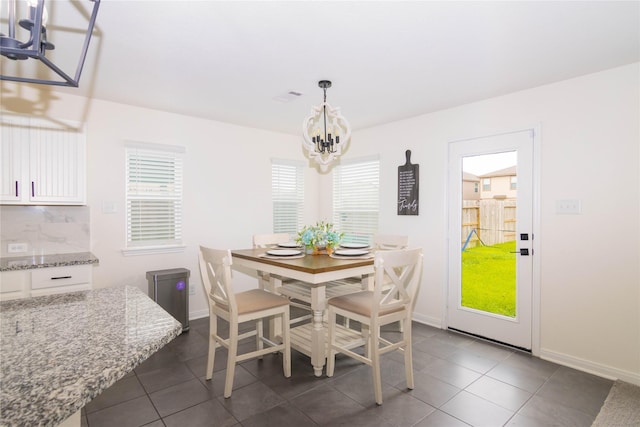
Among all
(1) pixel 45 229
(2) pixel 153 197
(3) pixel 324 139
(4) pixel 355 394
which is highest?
(3) pixel 324 139

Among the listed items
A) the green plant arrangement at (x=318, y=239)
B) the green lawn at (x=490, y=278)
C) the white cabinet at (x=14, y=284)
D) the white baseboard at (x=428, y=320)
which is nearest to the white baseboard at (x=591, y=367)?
the green lawn at (x=490, y=278)

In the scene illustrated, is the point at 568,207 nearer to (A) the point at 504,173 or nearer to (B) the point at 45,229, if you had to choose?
(A) the point at 504,173

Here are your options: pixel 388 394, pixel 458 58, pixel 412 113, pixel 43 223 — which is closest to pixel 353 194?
pixel 412 113

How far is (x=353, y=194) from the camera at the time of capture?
4945mm

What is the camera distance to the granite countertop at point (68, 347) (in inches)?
25.1

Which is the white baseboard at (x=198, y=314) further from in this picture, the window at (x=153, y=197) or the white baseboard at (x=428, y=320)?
the white baseboard at (x=428, y=320)

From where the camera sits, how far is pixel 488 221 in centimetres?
352

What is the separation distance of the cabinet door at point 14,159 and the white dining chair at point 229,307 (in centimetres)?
171

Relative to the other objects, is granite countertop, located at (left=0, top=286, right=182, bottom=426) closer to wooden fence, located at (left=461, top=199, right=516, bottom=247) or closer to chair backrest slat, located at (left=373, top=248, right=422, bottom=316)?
chair backrest slat, located at (left=373, top=248, right=422, bottom=316)

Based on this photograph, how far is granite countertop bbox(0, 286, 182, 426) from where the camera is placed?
0.64m

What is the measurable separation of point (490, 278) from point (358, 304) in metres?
1.76

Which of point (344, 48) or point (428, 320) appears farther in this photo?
point (428, 320)

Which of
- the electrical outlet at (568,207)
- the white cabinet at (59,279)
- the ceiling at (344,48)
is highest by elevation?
the ceiling at (344,48)

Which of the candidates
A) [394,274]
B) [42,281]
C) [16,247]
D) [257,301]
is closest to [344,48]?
[394,274]
